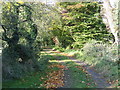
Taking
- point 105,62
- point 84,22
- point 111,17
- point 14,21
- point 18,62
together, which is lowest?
point 105,62

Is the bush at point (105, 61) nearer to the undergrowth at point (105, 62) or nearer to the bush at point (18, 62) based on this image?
the undergrowth at point (105, 62)

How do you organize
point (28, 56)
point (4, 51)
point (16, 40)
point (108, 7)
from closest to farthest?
point (4, 51) < point (16, 40) < point (28, 56) < point (108, 7)

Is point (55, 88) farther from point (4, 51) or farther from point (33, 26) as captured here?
point (33, 26)

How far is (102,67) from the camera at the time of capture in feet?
25.8

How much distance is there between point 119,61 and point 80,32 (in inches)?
350

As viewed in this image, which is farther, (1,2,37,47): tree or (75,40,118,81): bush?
(75,40,118,81): bush

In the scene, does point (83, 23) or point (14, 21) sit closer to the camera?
point (14, 21)

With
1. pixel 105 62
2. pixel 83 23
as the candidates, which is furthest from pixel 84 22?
pixel 105 62

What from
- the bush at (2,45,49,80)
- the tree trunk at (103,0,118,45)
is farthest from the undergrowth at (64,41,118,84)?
the bush at (2,45,49,80)

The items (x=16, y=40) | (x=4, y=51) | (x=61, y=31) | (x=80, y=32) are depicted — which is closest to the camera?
(x=4, y=51)

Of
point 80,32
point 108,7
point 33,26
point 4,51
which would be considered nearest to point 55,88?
point 4,51

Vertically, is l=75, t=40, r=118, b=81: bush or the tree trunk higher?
the tree trunk

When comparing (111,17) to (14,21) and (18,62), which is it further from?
(18,62)

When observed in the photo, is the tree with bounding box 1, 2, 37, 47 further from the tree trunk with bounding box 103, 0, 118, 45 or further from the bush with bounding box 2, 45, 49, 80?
the tree trunk with bounding box 103, 0, 118, 45
